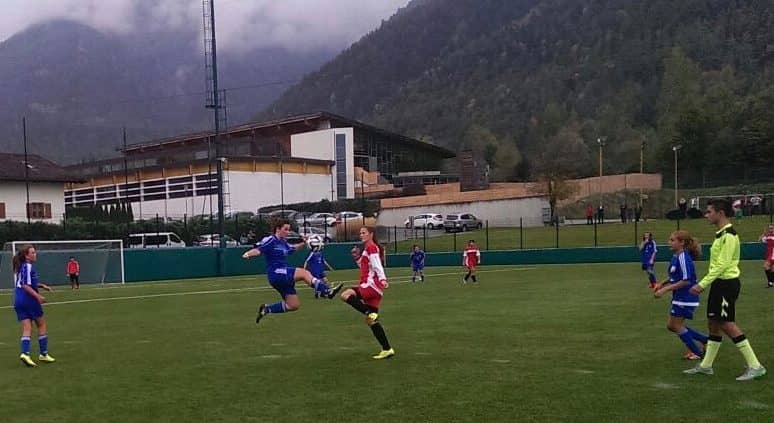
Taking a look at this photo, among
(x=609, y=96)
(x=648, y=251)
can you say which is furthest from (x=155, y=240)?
(x=609, y=96)

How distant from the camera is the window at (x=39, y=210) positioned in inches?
2338

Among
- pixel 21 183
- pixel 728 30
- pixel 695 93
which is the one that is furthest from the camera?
pixel 728 30

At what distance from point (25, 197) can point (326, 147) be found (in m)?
33.0

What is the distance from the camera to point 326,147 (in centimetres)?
8606

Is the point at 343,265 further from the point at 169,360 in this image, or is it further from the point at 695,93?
the point at 695,93

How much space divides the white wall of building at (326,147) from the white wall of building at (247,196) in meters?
4.67

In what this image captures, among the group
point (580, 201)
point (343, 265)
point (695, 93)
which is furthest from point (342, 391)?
point (695, 93)

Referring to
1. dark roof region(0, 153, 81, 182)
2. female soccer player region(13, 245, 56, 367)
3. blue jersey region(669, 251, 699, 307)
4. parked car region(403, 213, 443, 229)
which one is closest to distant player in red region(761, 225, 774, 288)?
blue jersey region(669, 251, 699, 307)

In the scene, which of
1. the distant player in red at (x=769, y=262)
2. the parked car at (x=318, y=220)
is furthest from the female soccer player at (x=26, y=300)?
the parked car at (x=318, y=220)

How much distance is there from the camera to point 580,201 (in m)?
83.5

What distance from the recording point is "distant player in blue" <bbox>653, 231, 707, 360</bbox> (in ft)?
33.9

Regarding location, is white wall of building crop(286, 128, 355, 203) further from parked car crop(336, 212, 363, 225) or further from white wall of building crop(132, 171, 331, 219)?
parked car crop(336, 212, 363, 225)

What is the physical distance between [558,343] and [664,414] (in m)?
4.81

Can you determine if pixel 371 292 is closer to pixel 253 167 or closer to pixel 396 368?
pixel 396 368
